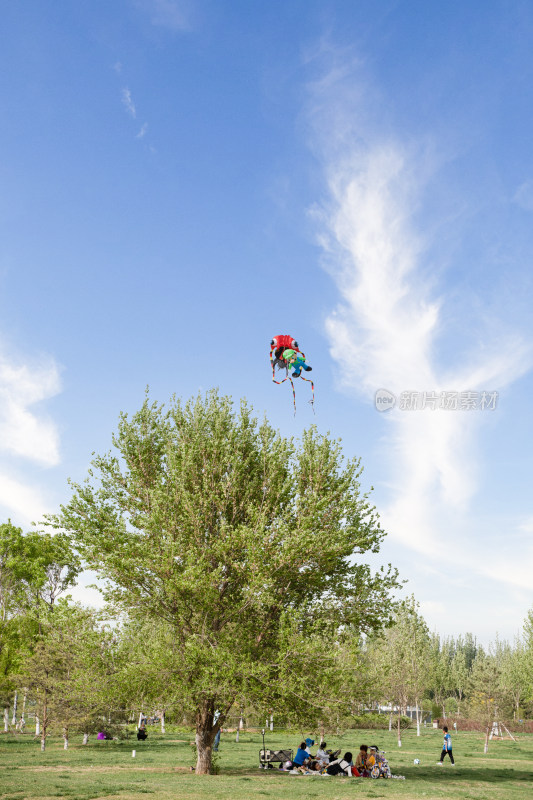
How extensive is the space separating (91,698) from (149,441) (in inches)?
401

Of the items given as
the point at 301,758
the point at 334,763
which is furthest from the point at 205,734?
the point at 334,763

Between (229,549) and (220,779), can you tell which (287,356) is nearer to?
(229,549)

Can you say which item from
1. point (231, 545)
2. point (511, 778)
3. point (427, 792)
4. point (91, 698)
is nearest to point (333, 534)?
point (231, 545)

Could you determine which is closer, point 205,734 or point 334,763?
point 334,763

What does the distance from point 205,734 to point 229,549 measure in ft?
28.2

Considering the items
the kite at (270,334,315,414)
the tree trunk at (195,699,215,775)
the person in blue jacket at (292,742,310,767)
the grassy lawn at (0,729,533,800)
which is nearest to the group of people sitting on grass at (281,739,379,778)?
the person in blue jacket at (292,742,310,767)

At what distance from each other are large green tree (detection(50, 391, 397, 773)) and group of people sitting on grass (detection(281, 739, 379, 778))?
154 inches

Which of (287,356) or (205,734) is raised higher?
(287,356)

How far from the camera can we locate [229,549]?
23.4 meters

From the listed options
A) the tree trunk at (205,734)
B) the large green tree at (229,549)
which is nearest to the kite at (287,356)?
the large green tree at (229,549)

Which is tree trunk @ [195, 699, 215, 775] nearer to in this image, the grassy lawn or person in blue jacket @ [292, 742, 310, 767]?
the grassy lawn

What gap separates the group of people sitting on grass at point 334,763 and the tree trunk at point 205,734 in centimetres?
364

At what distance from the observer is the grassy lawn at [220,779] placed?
18.0 metres

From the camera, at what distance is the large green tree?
22.4 meters
